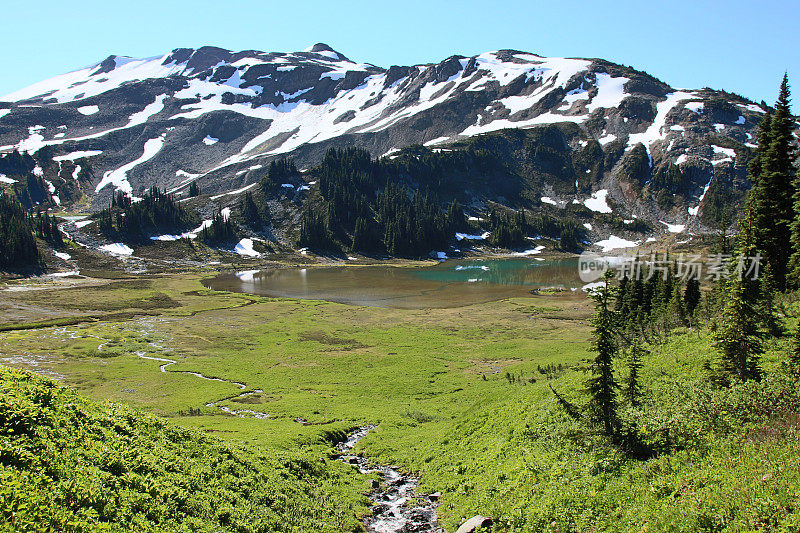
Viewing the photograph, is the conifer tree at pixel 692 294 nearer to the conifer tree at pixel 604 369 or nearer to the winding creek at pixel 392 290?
the winding creek at pixel 392 290

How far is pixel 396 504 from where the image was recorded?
75.7ft

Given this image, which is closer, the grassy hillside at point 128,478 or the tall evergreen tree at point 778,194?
the grassy hillside at point 128,478

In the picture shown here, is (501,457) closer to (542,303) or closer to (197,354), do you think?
(197,354)

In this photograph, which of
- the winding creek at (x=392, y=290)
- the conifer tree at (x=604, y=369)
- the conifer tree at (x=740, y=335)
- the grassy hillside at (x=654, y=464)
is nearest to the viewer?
the grassy hillside at (x=654, y=464)

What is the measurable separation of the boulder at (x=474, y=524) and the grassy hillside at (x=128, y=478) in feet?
16.6

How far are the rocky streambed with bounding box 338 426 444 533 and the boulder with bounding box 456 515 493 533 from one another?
2249 mm

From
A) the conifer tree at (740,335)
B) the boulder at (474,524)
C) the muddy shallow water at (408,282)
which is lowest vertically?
the muddy shallow water at (408,282)

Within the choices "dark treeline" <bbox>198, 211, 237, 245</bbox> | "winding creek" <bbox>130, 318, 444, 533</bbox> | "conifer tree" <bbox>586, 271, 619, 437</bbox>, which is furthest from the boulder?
"dark treeline" <bbox>198, 211, 237, 245</bbox>

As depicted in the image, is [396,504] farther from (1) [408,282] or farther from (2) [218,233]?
(2) [218,233]

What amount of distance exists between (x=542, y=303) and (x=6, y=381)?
309ft

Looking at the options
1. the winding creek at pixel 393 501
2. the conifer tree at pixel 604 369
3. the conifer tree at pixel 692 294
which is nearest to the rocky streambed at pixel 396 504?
the winding creek at pixel 393 501

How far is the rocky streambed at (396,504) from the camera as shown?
20578 mm

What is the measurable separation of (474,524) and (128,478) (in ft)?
42.5

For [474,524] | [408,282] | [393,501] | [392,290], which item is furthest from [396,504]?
[408,282]
